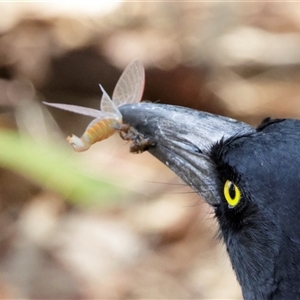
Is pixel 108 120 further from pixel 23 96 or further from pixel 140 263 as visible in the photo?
pixel 23 96

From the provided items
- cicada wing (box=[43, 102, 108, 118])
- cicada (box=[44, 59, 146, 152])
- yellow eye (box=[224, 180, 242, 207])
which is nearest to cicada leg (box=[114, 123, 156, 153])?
cicada (box=[44, 59, 146, 152])

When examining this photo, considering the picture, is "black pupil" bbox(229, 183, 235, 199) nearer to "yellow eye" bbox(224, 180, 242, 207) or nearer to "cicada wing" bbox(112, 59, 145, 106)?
"yellow eye" bbox(224, 180, 242, 207)

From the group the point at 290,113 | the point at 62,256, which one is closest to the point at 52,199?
the point at 62,256

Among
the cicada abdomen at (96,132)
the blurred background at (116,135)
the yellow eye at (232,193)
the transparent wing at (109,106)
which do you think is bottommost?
the blurred background at (116,135)

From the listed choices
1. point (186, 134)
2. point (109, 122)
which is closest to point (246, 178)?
point (186, 134)

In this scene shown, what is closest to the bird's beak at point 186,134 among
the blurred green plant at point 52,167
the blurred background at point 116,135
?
the blurred background at point 116,135

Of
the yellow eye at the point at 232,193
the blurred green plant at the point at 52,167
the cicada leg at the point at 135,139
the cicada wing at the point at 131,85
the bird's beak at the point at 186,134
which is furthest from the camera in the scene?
the blurred green plant at the point at 52,167

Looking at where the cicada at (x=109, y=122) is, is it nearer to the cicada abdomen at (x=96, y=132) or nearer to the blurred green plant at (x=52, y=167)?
the cicada abdomen at (x=96, y=132)
